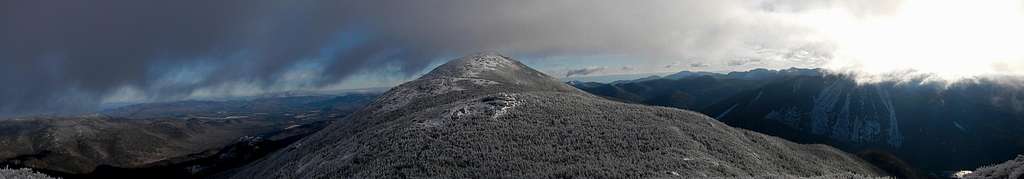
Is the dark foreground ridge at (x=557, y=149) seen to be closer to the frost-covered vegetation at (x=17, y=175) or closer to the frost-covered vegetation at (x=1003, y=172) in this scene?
the frost-covered vegetation at (x=1003, y=172)

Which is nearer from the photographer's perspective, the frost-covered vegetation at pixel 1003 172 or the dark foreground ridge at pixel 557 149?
the frost-covered vegetation at pixel 1003 172

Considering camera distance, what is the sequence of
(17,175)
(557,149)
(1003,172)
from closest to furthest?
(1003,172), (17,175), (557,149)

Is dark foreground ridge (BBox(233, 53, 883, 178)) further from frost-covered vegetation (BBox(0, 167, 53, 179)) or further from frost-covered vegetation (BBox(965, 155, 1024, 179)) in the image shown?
frost-covered vegetation (BBox(0, 167, 53, 179))

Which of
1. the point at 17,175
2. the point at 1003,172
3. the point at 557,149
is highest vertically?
the point at 17,175

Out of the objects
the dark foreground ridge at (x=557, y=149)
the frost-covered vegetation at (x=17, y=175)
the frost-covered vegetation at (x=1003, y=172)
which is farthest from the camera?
the dark foreground ridge at (x=557, y=149)

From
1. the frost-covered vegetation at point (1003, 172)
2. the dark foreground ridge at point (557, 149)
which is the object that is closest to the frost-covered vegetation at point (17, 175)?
the dark foreground ridge at point (557, 149)

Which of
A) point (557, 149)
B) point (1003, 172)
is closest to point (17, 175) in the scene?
point (557, 149)

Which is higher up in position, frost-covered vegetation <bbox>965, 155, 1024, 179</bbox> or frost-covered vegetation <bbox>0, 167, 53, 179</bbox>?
frost-covered vegetation <bbox>0, 167, 53, 179</bbox>

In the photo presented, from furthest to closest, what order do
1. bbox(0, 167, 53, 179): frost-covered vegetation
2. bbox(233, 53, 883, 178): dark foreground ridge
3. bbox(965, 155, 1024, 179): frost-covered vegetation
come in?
bbox(233, 53, 883, 178): dark foreground ridge → bbox(0, 167, 53, 179): frost-covered vegetation → bbox(965, 155, 1024, 179): frost-covered vegetation

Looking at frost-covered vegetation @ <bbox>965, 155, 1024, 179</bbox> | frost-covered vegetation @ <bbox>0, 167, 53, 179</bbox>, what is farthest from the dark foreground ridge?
frost-covered vegetation @ <bbox>0, 167, 53, 179</bbox>

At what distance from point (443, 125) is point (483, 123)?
316 inches

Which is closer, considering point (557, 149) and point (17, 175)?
point (17, 175)

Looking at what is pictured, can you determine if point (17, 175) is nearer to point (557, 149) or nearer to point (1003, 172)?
point (557, 149)

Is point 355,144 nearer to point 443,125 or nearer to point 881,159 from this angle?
point 443,125
